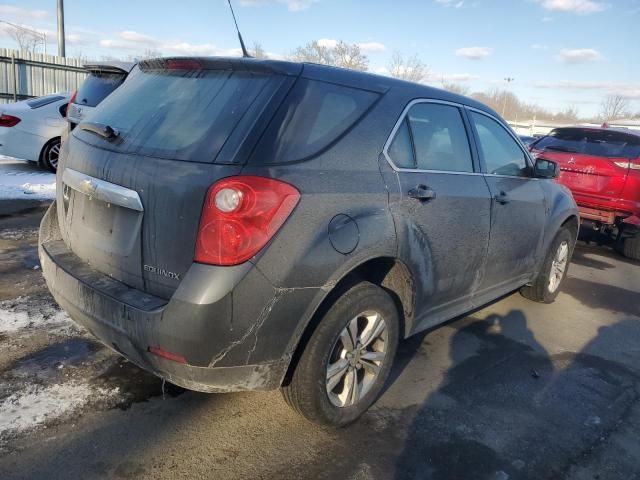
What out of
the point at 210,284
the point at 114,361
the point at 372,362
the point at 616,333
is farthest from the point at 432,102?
the point at 616,333

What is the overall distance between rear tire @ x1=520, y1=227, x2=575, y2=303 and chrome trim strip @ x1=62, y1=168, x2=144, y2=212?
3.78 metres

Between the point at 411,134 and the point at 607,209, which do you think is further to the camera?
the point at 607,209

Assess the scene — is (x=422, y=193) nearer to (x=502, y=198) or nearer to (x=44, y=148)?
(x=502, y=198)

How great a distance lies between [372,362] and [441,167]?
49.9 inches

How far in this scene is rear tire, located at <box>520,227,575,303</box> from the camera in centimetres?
489

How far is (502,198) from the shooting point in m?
3.75

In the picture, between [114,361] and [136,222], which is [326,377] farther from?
[114,361]

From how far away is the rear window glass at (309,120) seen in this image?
7.65 feet

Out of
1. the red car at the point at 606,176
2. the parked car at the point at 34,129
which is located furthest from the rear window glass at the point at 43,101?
the red car at the point at 606,176

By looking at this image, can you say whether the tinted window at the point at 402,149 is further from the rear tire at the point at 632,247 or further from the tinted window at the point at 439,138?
the rear tire at the point at 632,247

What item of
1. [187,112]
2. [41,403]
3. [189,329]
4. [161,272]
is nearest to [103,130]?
[187,112]

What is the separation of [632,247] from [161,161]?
721cm

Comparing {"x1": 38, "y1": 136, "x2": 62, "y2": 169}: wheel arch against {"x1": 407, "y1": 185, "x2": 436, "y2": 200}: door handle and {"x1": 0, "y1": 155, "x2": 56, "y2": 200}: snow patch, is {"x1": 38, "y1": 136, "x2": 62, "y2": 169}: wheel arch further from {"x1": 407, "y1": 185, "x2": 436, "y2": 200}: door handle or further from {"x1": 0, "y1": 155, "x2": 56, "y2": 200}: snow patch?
{"x1": 407, "y1": 185, "x2": 436, "y2": 200}: door handle

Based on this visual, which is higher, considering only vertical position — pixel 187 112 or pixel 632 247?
pixel 187 112
